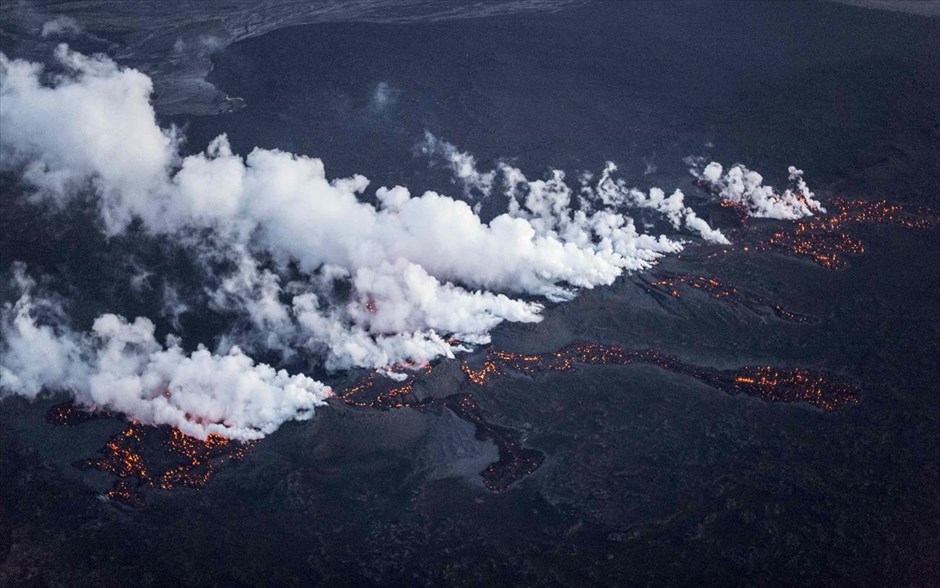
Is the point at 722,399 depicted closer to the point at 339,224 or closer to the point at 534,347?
the point at 534,347

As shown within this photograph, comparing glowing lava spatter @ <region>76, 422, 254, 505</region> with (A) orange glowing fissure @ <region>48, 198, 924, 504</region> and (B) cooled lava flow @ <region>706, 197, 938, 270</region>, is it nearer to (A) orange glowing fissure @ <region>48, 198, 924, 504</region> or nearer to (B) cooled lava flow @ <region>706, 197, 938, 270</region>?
(A) orange glowing fissure @ <region>48, 198, 924, 504</region>

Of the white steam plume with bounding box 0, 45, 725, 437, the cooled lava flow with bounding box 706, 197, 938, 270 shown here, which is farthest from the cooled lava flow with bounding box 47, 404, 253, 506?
the cooled lava flow with bounding box 706, 197, 938, 270

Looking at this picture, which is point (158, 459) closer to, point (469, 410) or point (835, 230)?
point (469, 410)

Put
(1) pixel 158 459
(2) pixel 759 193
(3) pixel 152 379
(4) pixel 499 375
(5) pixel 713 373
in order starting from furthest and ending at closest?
(2) pixel 759 193, (5) pixel 713 373, (4) pixel 499 375, (3) pixel 152 379, (1) pixel 158 459

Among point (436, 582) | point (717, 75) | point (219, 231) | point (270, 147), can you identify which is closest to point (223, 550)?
point (436, 582)

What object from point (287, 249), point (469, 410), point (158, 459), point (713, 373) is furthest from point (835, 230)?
point (158, 459)
